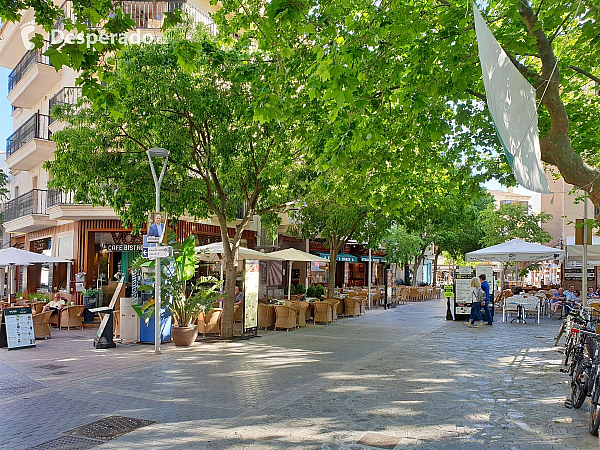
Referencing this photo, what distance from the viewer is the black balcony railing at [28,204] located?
2564 centimetres

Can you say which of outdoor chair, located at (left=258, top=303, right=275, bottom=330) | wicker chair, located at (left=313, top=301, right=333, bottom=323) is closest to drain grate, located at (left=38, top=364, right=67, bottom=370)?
outdoor chair, located at (left=258, top=303, right=275, bottom=330)

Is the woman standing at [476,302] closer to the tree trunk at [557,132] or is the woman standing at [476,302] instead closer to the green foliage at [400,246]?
the tree trunk at [557,132]

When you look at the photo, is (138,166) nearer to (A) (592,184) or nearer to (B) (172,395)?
(B) (172,395)

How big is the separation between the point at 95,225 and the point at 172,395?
49.4 feet

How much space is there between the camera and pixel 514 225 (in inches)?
1423

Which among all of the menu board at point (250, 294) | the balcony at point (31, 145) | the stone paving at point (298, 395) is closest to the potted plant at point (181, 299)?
the stone paving at point (298, 395)

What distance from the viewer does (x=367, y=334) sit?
1688cm

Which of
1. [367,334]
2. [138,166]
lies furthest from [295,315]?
[138,166]

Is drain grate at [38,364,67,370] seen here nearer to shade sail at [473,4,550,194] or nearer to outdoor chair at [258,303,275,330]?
outdoor chair at [258,303,275,330]

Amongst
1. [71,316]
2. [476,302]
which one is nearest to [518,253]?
[476,302]

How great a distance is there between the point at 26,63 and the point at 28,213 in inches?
290

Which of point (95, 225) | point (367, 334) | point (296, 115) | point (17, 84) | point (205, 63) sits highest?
Result: point (17, 84)

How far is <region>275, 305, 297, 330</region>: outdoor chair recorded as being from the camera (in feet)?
57.5

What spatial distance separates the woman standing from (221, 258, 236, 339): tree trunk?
909 cm
